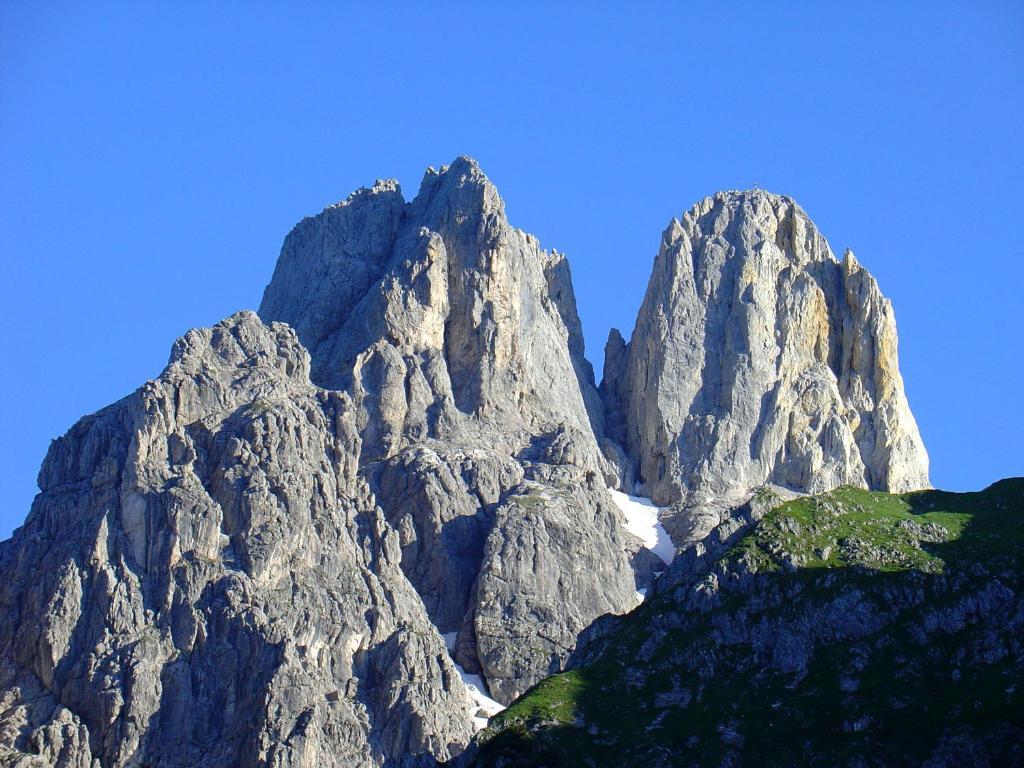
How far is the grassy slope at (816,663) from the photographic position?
468ft

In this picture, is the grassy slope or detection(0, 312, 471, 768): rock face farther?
detection(0, 312, 471, 768): rock face

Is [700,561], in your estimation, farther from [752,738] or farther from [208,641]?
[208,641]

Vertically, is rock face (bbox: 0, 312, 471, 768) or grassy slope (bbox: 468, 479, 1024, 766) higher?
rock face (bbox: 0, 312, 471, 768)

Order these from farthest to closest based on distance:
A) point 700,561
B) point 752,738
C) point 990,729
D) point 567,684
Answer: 1. point 700,561
2. point 567,684
3. point 752,738
4. point 990,729

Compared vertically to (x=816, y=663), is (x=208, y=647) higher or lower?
higher

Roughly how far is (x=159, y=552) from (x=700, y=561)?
4818 cm

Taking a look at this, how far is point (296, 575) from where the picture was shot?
19638cm

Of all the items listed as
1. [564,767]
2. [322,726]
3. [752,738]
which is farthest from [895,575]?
[322,726]

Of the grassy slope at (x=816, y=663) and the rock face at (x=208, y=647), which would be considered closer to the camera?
the grassy slope at (x=816, y=663)

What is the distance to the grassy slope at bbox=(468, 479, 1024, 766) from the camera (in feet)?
468

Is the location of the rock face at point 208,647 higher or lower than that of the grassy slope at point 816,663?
higher

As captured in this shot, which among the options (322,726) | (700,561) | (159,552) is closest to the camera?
(700,561)

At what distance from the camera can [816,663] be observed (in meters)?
152

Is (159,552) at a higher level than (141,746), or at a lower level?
higher
